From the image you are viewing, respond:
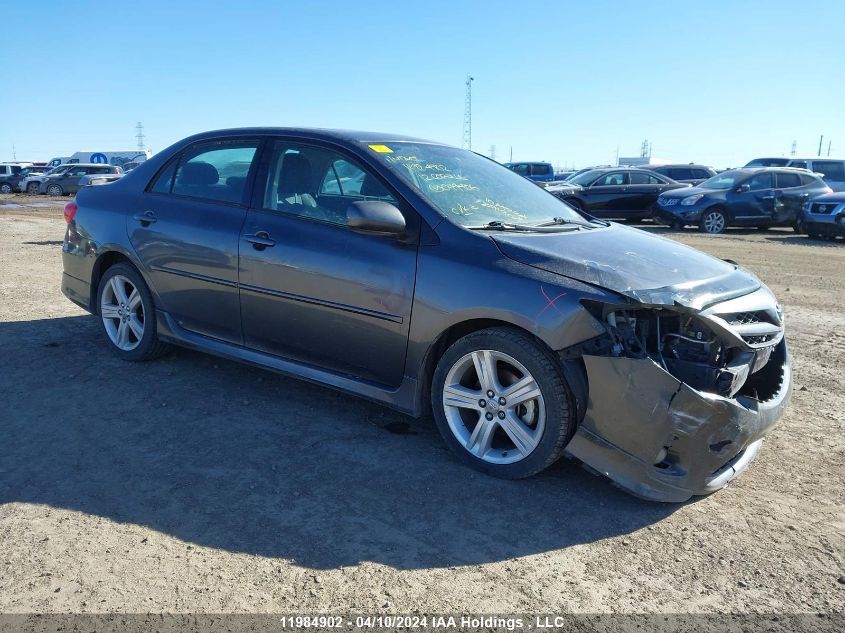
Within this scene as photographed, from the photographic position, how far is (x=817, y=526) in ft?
10.9

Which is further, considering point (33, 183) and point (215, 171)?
point (33, 183)

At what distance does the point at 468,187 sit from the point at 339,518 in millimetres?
2152

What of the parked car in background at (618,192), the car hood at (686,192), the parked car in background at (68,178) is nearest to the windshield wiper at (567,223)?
the car hood at (686,192)

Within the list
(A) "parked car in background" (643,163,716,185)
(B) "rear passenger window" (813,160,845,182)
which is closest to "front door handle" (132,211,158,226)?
(A) "parked car in background" (643,163,716,185)

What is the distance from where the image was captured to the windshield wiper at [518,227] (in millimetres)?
4000

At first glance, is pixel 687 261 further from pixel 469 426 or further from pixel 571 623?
pixel 571 623

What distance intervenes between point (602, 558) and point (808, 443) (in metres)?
1.95

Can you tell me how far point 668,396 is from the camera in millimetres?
3186

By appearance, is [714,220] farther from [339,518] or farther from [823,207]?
[339,518]

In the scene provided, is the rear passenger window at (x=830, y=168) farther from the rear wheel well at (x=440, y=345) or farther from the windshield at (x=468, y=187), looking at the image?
the rear wheel well at (x=440, y=345)

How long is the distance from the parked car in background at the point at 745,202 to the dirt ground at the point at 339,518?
12.9 metres

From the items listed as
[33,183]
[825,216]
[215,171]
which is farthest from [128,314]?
[33,183]

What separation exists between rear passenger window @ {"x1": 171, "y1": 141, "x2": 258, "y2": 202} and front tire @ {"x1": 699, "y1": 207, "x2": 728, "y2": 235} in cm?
1448

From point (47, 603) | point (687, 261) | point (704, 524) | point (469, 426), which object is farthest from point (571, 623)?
point (687, 261)
